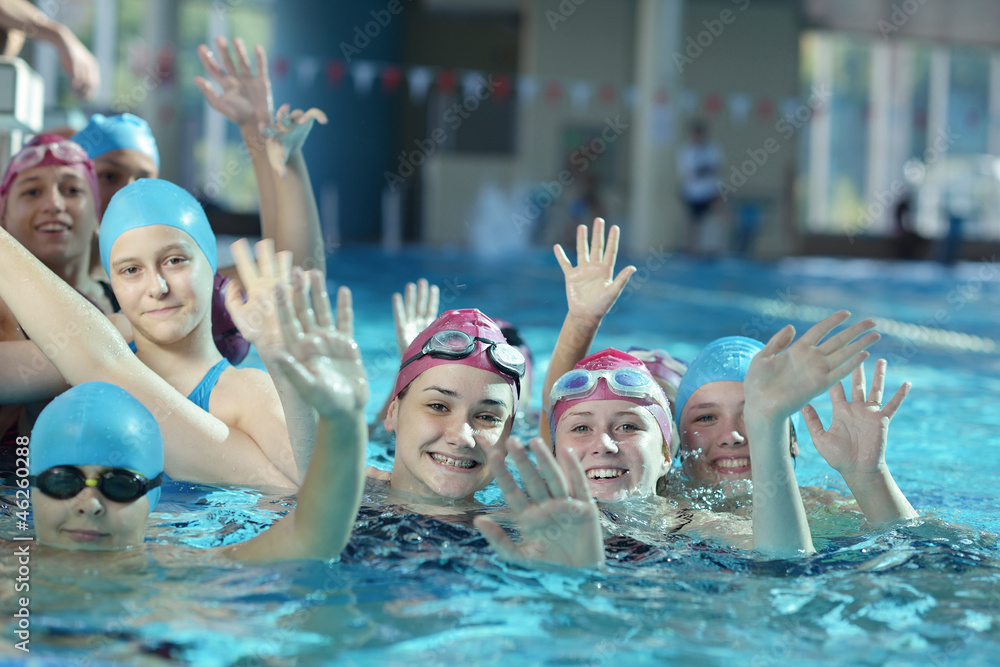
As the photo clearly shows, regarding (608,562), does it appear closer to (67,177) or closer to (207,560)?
(207,560)

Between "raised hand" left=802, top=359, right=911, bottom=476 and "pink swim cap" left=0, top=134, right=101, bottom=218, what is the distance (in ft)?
9.12

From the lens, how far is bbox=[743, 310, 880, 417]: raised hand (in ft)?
7.97

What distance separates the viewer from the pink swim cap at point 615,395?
10.6 feet

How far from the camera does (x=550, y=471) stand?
7.41ft

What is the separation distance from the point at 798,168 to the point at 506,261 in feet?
22.3

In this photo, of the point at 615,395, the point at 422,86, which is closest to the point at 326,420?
the point at 615,395

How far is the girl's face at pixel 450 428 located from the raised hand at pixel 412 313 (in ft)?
2.94

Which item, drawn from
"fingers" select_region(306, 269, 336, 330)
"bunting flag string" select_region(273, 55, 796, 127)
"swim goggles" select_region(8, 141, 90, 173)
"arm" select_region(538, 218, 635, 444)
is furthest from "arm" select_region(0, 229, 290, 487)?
"bunting flag string" select_region(273, 55, 796, 127)

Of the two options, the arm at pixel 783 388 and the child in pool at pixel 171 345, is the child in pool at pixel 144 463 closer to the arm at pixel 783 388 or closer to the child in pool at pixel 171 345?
the child in pool at pixel 171 345

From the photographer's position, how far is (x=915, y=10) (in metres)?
19.0

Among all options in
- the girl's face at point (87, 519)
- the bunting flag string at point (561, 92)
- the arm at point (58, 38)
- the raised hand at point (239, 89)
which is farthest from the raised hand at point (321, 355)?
the bunting flag string at point (561, 92)

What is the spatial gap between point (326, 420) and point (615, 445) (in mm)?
1212

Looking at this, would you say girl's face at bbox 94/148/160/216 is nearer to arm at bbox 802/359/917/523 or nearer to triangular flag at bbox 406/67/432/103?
arm at bbox 802/359/917/523

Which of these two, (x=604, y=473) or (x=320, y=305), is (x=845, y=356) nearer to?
(x=604, y=473)
